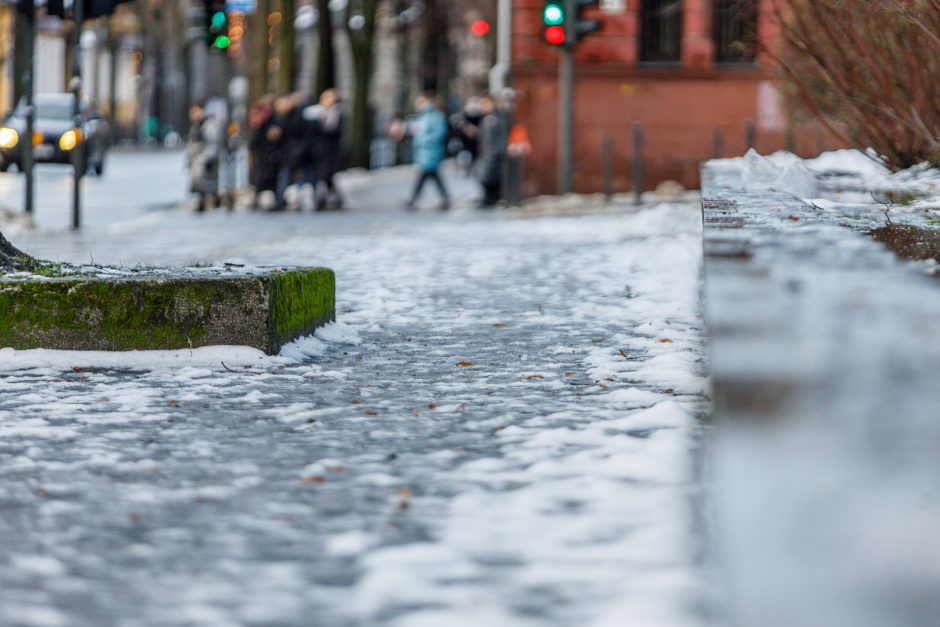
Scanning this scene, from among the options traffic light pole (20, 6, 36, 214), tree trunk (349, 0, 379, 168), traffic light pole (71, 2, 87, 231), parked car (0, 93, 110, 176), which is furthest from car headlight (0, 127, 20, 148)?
traffic light pole (20, 6, 36, 214)

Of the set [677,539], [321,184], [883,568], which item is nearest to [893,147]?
[677,539]

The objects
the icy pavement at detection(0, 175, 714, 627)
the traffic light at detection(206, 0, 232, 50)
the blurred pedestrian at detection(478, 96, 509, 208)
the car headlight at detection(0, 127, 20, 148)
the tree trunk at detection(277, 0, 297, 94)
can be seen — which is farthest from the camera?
the car headlight at detection(0, 127, 20, 148)

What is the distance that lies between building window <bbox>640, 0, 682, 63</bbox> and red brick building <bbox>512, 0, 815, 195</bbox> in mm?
16

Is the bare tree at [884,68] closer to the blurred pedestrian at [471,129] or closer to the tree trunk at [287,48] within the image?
the tree trunk at [287,48]

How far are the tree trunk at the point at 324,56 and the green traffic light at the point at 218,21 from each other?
8296 mm

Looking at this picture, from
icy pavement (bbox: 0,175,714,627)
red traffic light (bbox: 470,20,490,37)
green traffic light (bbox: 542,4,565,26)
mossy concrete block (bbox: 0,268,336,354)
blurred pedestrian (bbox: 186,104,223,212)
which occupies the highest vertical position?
red traffic light (bbox: 470,20,490,37)

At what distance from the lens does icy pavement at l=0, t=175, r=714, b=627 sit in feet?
13.0

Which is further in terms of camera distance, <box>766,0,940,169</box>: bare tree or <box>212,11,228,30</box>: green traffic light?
<box>212,11,228,30</box>: green traffic light

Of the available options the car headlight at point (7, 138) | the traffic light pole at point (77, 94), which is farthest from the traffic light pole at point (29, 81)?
the car headlight at point (7, 138)

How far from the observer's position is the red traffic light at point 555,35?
71.3 feet

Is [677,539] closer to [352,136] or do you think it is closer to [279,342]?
[279,342]

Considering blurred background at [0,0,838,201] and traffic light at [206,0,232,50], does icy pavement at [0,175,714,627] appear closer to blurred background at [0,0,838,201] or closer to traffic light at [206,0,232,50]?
blurred background at [0,0,838,201]

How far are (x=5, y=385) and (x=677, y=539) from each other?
12.6ft

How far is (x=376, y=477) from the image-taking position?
539 centimetres
